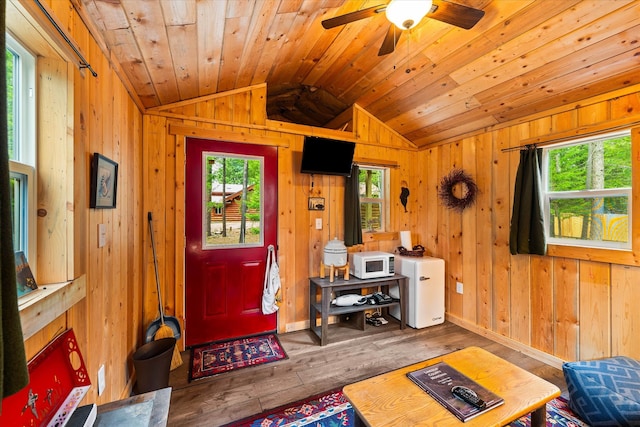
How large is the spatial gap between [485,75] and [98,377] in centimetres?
359

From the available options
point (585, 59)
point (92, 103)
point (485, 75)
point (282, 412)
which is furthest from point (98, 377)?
point (585, 59)

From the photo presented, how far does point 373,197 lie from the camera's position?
362 cm

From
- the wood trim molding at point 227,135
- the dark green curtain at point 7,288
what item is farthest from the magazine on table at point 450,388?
the wood trim molding at point 227,135

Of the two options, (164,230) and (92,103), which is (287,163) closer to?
(164,230)

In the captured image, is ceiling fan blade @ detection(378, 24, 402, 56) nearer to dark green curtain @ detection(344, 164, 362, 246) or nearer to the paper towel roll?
dark green curtain @ detection(344, 164, 362, 246)

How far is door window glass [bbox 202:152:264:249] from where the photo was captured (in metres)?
2.80

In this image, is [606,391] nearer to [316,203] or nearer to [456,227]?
[456,227]

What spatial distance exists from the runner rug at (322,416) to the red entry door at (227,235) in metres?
1.20

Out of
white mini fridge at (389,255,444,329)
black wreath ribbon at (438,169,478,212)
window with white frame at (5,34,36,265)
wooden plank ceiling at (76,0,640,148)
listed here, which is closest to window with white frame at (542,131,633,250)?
wooden plank ceiling at (76,0,640,148)

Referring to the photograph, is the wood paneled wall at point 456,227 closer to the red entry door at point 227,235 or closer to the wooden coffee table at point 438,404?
the red entry door at point 227,235

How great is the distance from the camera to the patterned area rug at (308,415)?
1.75 m

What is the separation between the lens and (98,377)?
152 centimetres

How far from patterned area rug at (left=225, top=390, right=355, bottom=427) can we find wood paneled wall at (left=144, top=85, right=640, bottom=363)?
1205 mm

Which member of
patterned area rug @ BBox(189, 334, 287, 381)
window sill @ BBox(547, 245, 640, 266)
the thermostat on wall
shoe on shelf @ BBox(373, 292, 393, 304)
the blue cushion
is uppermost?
the thermostat on wall
